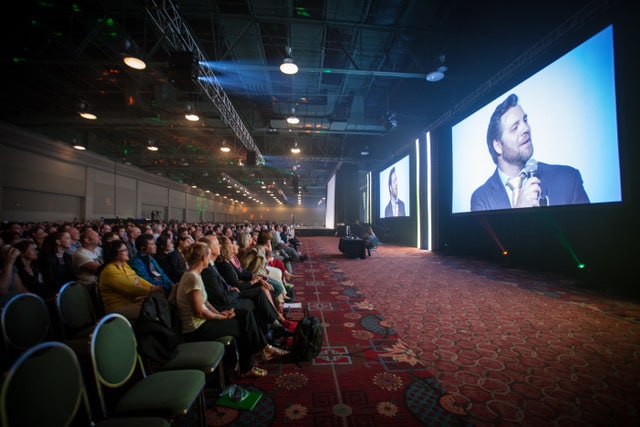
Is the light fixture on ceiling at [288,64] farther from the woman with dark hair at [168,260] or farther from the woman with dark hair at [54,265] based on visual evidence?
the woman with dark hair at [54,265]

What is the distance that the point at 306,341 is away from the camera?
2514 millimetres

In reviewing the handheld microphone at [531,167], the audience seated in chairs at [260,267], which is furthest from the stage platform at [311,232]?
the audience seated in chairs at [260,267]

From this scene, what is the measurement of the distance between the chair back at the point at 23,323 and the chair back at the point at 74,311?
6.2 inches

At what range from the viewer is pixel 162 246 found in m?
3.83

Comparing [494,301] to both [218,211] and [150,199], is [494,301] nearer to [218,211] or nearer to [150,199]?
[150,199]

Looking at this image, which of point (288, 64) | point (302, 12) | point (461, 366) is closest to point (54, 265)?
point (461, 366)

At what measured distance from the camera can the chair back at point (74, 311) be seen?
6.59 ft

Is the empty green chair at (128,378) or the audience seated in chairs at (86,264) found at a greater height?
the audience seated in chairs at (86,264)

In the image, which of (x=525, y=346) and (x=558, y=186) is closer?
(x=525, y=346)

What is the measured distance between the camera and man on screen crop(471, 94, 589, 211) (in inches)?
204

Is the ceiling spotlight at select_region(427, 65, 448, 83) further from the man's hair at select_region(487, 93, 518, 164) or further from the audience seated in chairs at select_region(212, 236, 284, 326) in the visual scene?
the audience seated in chairs at select_region(212, 236, 284, 326)

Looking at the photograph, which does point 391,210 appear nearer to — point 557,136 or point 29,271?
point 557,136

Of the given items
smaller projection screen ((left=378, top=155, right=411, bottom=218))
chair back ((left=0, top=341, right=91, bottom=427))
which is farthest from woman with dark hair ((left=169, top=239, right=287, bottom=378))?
smaller projection screen ((left=378, top=155, right=411, bottom=218))

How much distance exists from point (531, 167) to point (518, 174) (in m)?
0.38
